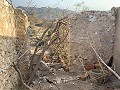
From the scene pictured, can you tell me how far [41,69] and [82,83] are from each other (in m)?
1.82

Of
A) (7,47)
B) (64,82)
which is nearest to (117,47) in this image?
(64,82)

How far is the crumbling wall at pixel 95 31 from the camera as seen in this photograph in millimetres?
8227

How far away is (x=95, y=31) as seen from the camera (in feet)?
27.1

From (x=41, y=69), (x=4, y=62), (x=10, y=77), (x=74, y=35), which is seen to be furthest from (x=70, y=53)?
(x=4, y=62)

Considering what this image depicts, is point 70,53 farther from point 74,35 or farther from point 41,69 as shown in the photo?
point 41,69

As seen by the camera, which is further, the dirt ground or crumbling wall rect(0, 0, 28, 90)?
the dirt ground

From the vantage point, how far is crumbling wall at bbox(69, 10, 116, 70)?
8.23 meters

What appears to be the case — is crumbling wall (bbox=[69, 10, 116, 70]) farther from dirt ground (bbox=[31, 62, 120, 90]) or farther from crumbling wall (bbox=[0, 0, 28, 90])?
crumbling wall (bbox=[0, 0, 28, 90])

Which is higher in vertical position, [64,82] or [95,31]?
[95,31]

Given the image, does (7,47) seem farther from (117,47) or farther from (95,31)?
(117,47)

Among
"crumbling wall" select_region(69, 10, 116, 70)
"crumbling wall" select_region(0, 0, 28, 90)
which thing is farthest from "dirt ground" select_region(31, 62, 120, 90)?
"crumbling wall" select_region(0, 0, 28, 90)

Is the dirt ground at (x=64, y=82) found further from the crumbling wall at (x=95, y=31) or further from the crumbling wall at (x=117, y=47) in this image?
the crumbling wall at (x=95, y=31)

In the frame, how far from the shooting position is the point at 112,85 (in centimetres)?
685

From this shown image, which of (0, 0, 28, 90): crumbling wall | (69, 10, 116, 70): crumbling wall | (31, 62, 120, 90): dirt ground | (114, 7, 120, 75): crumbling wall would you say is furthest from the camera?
(69, 10, 116, 70): crumbling wall
